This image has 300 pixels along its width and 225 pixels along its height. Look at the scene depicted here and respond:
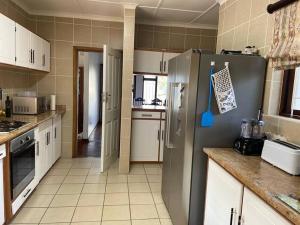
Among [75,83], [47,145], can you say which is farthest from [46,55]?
[47,145]

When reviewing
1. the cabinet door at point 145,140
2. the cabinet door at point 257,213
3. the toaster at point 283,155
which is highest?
the toaster at point 283,155

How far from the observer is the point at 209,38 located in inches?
163

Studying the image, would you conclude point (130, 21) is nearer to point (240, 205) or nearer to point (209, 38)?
point (209, 38)

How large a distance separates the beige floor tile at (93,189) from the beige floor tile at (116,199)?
137mm

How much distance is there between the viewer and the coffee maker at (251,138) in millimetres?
1621

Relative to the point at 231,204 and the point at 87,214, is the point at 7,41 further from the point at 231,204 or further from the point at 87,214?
the point at 231,204

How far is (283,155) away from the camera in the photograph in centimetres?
133

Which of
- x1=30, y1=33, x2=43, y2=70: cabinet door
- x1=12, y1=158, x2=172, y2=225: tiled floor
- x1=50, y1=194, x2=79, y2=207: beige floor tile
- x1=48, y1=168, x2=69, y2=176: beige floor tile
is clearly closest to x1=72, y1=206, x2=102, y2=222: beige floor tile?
x1=12, y1=158, x2=172, y2=225: tiled floor

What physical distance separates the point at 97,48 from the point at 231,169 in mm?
3159

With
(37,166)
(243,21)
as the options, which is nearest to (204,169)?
(243,21)

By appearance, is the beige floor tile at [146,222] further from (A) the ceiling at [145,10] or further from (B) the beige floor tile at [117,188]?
(A) the ceiling at [145,10]

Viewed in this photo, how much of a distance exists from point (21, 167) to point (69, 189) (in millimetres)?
809

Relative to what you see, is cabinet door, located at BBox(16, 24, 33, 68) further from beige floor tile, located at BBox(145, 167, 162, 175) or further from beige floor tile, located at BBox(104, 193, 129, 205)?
beige floor tile, located at BBox(145, 167, 162, 175)

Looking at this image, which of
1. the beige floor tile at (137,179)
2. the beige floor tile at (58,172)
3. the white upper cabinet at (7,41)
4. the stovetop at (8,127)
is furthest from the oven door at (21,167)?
the beige floor tile at (137,179)
